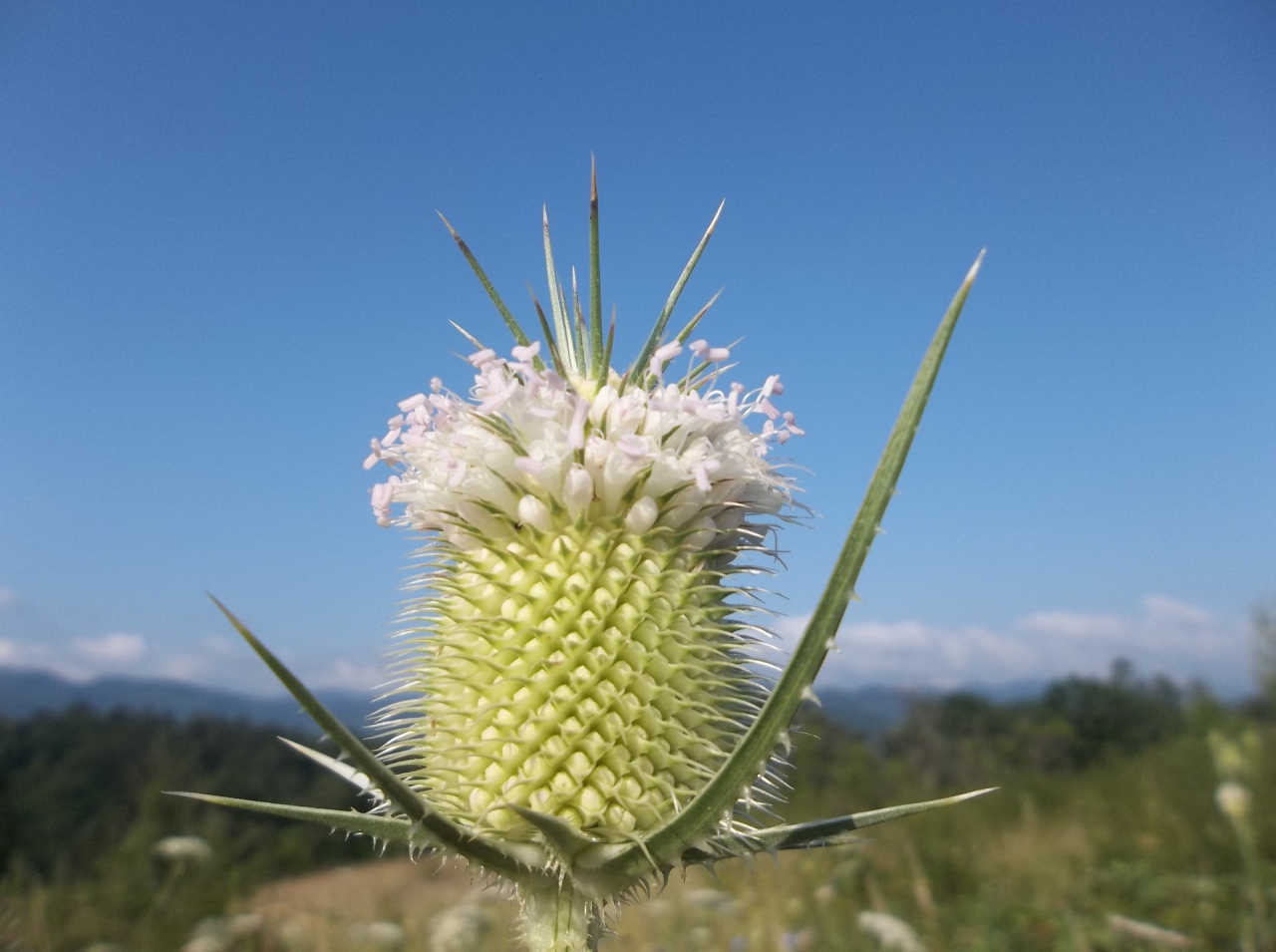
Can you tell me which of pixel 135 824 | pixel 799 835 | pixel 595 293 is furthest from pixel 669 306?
pixel 135 824

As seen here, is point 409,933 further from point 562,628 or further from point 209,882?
point 562,628

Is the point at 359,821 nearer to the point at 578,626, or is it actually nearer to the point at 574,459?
the point at 578,626

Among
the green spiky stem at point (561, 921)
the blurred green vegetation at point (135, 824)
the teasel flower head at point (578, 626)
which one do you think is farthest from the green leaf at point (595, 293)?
the blurred green vegetation at point (135, 824)

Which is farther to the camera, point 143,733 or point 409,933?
point 143,733

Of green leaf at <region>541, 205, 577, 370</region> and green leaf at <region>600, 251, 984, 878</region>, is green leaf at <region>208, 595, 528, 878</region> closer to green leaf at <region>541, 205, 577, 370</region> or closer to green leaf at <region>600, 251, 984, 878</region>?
green leaf at <region>600, 251, 984, 878</region>

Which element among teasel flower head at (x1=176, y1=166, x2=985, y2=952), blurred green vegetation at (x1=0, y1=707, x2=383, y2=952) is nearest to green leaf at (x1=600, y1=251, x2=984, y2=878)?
teasel flower head at (x1=176, y1=166, x2=985, y2=952)

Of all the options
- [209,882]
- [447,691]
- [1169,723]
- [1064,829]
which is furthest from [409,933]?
[1169,723]
